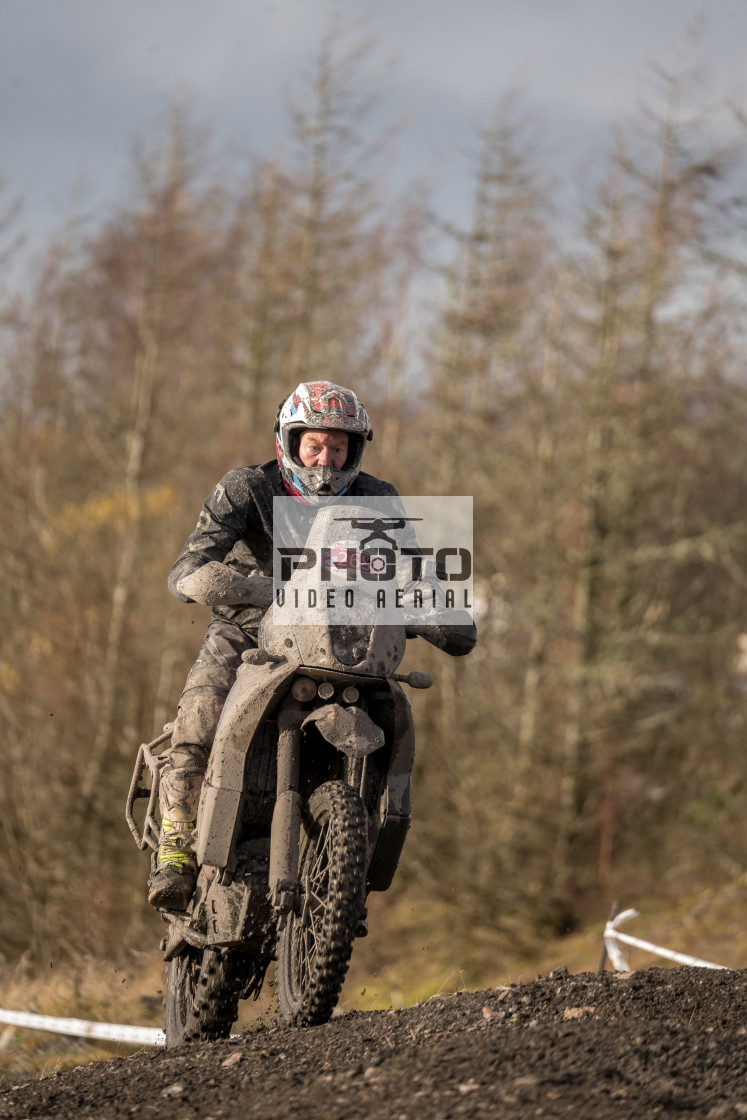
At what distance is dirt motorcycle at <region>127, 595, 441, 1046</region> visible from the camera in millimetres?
4781

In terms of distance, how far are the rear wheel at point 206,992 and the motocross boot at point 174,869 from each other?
0.35 meters

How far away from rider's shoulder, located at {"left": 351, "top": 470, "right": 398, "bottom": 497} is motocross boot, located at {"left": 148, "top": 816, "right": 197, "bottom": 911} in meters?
1.75

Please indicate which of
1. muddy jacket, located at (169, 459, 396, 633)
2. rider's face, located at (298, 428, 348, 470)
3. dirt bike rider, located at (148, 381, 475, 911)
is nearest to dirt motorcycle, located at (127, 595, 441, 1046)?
dirt bike rider, located at (148, 381, 475, 911)

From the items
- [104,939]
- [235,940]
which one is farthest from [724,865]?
[235,940]

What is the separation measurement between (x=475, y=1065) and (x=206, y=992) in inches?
80.5

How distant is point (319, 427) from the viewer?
17.8ft

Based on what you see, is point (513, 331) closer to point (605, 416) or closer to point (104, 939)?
point (605, 416)

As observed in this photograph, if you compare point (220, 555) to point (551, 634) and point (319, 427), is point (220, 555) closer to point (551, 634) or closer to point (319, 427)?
point (319, 427)

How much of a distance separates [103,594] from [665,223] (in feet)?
34.1

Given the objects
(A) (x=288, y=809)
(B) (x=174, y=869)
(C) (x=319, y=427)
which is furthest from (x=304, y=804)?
(C) (x=319, y=427)

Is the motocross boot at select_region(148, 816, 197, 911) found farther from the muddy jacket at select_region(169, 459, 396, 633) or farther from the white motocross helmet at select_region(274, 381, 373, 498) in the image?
the white motocross helmet at select_region(274, 381, 373, 498)

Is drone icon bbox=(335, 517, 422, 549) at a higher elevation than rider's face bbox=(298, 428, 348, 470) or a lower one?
lower

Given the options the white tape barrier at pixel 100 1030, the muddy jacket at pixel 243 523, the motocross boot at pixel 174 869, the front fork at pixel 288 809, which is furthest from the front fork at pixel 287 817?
the white tape barrier at pixel 100 1030

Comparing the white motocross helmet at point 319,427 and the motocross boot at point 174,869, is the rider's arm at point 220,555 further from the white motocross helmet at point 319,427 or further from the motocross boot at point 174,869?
the motocross boot at point 174,869
